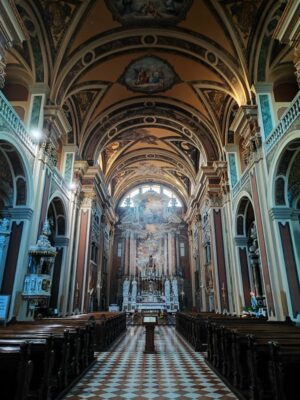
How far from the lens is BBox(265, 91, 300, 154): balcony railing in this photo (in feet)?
24.7

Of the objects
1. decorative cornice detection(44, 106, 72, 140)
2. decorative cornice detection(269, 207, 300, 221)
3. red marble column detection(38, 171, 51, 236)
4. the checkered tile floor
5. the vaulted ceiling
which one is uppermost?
the vaulted ceiling

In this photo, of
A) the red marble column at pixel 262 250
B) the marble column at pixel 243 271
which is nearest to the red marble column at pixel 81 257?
the marble column at pixel 243 271

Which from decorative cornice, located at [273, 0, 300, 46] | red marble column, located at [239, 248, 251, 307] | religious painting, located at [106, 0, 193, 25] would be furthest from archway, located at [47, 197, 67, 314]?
decorative cornice, located at [273, 0, 300, 46]

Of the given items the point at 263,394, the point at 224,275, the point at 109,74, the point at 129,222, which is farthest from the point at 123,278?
the point at 263,394

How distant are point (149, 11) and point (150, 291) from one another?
63.5 feet

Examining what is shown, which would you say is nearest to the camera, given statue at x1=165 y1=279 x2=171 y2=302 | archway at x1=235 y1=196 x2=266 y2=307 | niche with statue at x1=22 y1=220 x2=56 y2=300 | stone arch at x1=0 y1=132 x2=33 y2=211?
niche with statue at x1=22 y1=220 x2=56 y2=300

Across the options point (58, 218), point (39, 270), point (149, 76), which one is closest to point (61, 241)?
point (58, 218)

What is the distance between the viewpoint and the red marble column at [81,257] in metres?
13.2

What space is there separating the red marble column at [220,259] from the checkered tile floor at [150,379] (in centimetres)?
682

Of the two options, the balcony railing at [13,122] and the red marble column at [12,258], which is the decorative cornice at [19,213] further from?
the balcony railing at [13,122]

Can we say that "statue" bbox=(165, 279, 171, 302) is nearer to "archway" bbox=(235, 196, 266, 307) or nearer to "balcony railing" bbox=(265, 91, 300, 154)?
"archway" bbox=(235, 196, 266, 307)

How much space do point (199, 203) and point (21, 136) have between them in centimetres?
1335

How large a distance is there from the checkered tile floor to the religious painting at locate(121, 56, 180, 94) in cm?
1152

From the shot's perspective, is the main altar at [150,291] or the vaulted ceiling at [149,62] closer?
the vaulted ceiling at [149,62]
